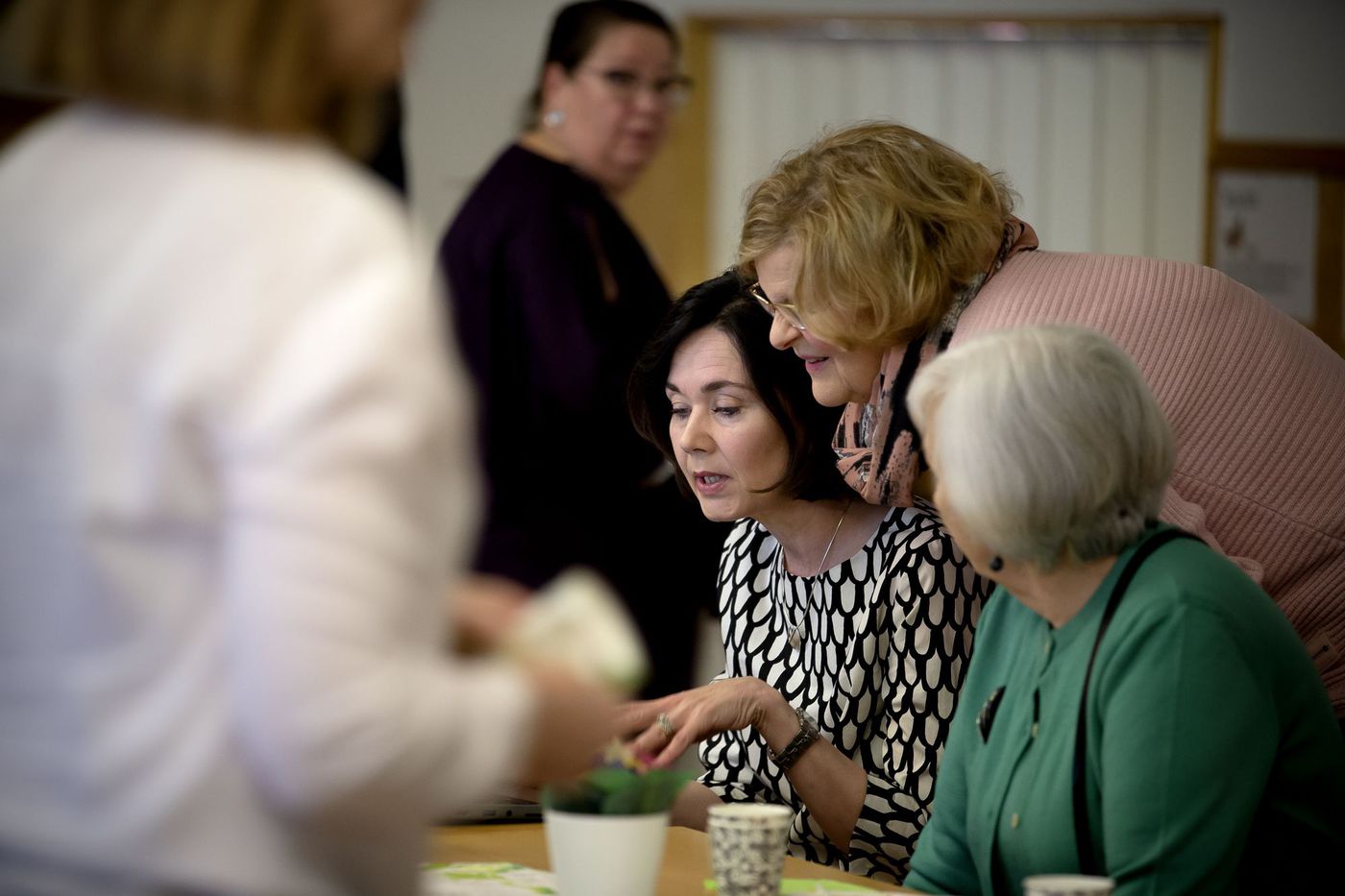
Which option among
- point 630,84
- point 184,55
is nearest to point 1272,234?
point 630,84

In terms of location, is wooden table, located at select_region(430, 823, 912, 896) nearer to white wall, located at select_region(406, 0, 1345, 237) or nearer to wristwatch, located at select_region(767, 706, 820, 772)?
wristwatch, located at select_region(767, 706, 820, 772)

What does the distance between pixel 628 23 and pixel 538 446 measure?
2.94 ft

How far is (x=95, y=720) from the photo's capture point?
0.69 m

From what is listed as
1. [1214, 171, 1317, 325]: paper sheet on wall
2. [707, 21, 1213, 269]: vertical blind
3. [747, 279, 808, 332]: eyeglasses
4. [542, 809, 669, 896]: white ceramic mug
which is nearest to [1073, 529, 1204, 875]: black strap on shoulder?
[542, 809, 669, 896]: white ceramic mug

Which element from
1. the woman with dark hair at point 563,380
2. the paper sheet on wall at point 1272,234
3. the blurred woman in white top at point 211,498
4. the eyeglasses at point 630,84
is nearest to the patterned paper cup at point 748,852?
the blurred woman in white top at point 211,498

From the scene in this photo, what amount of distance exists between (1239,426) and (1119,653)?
453mm

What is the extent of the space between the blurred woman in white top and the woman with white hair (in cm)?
79

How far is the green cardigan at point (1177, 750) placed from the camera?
134 centimetres

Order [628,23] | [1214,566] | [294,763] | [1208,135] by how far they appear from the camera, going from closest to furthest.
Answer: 1. [294,763]
2. [1214,566]
3. [628,23]
4. [1208,135]

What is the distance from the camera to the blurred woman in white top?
68 centimetres

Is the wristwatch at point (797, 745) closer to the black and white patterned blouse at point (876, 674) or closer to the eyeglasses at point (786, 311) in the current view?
the black and white patterned blouse at point (876, 674)

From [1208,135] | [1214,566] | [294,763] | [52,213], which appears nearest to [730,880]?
[1214,566]

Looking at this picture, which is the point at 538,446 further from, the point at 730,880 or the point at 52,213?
the point at 52,213

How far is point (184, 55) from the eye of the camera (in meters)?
0.72
